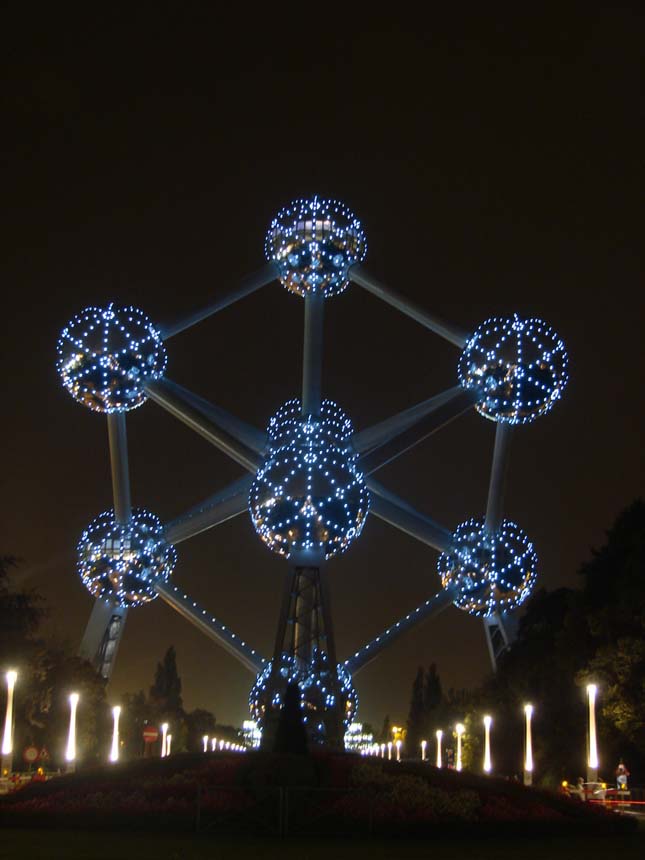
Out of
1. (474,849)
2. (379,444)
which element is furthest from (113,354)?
(474,849)

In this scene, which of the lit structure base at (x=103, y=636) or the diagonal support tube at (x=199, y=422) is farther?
the lit structure base at (x=103, y=636)

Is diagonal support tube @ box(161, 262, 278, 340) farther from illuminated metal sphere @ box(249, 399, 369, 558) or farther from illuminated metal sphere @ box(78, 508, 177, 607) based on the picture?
illuminated metal sphere @ box(249, 399, 369, 558)

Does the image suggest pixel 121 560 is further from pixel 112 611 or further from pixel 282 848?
pixel 282 848

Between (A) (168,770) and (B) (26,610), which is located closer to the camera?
(A) (168,770)

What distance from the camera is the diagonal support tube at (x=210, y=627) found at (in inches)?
2253

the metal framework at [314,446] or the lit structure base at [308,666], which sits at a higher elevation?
the metal framework at [314,446]

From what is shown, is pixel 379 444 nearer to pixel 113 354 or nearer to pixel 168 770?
pixel 113 354

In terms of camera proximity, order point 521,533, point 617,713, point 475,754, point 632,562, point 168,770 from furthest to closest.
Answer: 1. point 475,754
2. point 521,533
3. point 632,562
4. point 617,713
5. point 168,770

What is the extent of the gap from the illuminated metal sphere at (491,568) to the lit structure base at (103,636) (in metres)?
22.4

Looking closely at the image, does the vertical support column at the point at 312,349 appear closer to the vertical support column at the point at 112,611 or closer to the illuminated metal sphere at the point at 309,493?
the illuminated metal sphere at the point at 309,493

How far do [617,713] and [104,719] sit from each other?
1293 inches

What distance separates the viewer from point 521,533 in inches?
2121

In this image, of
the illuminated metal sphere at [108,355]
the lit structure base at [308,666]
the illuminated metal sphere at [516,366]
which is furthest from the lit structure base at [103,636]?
the illuminated metal sphere at [516,366]

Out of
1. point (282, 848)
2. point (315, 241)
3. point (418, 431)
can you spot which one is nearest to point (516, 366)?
point (418, 431)
